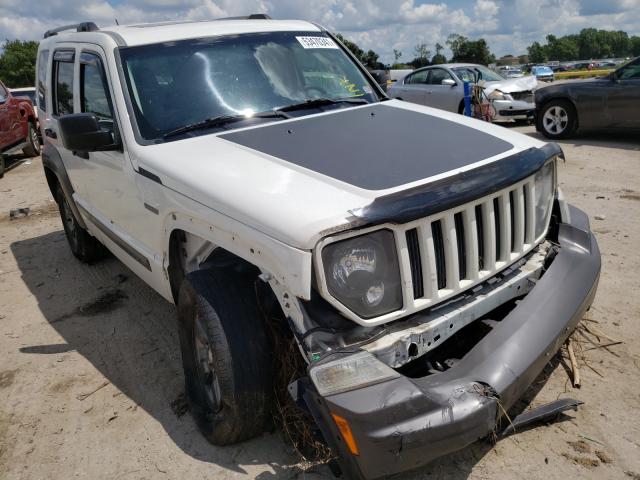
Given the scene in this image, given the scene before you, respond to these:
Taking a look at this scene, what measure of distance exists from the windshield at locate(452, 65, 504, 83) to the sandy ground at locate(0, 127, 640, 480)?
811cm

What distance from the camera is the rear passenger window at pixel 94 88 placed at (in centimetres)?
363

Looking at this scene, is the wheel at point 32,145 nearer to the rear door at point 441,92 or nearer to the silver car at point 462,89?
the silver car at point 462,89

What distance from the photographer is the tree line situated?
130625 mm

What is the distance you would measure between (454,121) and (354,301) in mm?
1652

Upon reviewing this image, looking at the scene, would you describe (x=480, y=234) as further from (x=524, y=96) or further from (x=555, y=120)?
(x=524, y=96)

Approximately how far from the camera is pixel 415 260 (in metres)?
2.34

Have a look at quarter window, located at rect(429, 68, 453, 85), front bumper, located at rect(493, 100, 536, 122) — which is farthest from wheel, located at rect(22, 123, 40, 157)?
front bumper, located at rect(493, 100, 536, 122)

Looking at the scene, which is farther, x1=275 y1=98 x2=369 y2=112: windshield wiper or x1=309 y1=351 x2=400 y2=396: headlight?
x1=275 y1=98 x2=369 y2=112: windshield wiper

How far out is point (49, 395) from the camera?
11.5ft

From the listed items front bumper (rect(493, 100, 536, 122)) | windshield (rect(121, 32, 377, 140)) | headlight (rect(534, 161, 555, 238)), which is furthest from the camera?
front bumper (rect(493, 100, 536, 122))

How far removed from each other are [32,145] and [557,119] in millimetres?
11068

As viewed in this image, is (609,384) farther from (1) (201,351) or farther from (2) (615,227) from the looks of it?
(2) (615,227)

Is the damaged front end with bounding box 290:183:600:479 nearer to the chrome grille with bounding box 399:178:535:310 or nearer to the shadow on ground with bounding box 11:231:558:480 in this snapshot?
the chrome grille with bounding box 399:178:535:310

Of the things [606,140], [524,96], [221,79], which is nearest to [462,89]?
[524,96]
